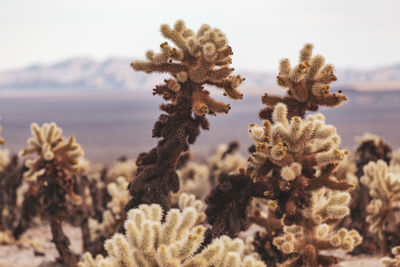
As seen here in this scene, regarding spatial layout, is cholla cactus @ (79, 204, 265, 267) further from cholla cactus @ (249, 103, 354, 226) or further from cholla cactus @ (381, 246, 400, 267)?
cholla cactus @ (381, 246, 400, 267)

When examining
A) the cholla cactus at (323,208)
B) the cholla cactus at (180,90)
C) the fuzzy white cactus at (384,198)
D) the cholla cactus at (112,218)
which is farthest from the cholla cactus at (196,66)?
the fuzzy white cactus at (384,198)

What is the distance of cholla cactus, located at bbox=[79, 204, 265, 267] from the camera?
3012 millimetres

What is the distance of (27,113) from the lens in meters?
105

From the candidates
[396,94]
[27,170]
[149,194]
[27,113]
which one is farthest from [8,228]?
[396,94]

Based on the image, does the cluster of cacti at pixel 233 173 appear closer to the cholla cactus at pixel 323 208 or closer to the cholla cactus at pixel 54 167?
the cholla cactus at pixel 323 208

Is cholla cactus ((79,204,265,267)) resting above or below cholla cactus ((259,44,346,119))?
below

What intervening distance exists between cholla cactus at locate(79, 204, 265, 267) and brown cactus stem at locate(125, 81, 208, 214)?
102 cm

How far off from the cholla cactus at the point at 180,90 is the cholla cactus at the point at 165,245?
1058 millimetres

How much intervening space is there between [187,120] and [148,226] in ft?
4.72

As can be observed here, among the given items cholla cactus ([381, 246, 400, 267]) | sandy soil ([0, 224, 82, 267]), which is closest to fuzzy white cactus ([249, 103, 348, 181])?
cholla cactus ([381, 246, 400, 267])

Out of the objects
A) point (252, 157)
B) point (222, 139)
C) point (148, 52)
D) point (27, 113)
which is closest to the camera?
point (252, 157)

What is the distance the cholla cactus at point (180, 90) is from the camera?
4086 mm

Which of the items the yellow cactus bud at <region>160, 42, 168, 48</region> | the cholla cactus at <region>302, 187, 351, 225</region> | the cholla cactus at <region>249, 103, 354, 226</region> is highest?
the yellow cactus bud at <region>160, 42, 168, 48</region>

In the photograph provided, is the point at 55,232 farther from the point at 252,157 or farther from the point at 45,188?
the point at 252,157
